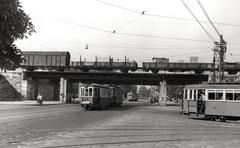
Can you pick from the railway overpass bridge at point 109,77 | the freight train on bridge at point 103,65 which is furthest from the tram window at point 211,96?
the railway overpass bridge at point 109,77

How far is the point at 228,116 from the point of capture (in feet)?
63.7

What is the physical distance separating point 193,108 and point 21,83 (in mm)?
44408

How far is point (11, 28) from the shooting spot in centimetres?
434

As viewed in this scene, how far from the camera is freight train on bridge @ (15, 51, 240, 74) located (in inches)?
2044

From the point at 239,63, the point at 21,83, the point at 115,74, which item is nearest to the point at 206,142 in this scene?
the point at 115,74

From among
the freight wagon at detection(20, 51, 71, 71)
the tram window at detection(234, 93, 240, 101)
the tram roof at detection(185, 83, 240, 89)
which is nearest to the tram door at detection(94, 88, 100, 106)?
the tram roof at detection(185, 83, 240, 89)

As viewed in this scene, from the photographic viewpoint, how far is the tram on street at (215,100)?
1905 cm

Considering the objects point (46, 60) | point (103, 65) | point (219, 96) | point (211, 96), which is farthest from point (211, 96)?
point (46, 60)

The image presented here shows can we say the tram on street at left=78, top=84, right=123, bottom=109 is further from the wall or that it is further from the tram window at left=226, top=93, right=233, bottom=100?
the wall

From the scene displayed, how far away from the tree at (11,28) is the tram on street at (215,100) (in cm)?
1758

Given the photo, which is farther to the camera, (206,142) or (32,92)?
(32,92)

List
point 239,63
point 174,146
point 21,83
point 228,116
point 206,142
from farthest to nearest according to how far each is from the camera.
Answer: point 21,83
point 239,63
point 228,116
point 206,142
point 174,146

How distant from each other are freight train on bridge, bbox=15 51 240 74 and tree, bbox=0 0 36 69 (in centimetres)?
4729

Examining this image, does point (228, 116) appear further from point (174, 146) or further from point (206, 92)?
point (174, 146)
